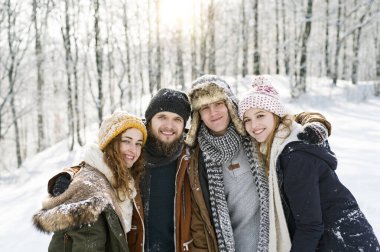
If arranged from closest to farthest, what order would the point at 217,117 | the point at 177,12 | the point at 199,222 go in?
the point at 199,222
the point at 217,117
the point at 177,12

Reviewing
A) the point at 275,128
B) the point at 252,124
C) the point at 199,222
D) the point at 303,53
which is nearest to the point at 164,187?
the point at 199,222

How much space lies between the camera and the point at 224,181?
297cm

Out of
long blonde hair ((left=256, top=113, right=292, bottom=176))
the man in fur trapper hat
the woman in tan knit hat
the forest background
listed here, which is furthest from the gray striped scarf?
the forest background

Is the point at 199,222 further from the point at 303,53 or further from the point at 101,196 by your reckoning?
the point at 303,53

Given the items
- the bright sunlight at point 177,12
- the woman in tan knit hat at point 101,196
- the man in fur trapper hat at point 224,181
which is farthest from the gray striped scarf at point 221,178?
the bright sunlight at point 177,12

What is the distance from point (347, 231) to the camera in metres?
2.30

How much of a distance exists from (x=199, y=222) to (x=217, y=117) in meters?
0.95

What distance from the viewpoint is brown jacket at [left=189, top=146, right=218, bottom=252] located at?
2824 mm

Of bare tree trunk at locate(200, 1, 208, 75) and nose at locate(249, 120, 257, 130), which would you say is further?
bare tree trunk at locate(200, 1, 208, 75)

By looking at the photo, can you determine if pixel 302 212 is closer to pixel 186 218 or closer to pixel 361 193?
pixel 186 218

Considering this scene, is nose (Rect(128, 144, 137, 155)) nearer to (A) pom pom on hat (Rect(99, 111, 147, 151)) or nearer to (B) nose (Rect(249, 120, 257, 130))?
(A) pom pom on hat (Rect(99, 111, 147, 151))

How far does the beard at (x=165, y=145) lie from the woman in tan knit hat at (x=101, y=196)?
198 mm

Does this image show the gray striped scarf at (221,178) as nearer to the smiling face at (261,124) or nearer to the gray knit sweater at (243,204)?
the gray knit sweater at (243,204)

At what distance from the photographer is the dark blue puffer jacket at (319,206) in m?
2.25
